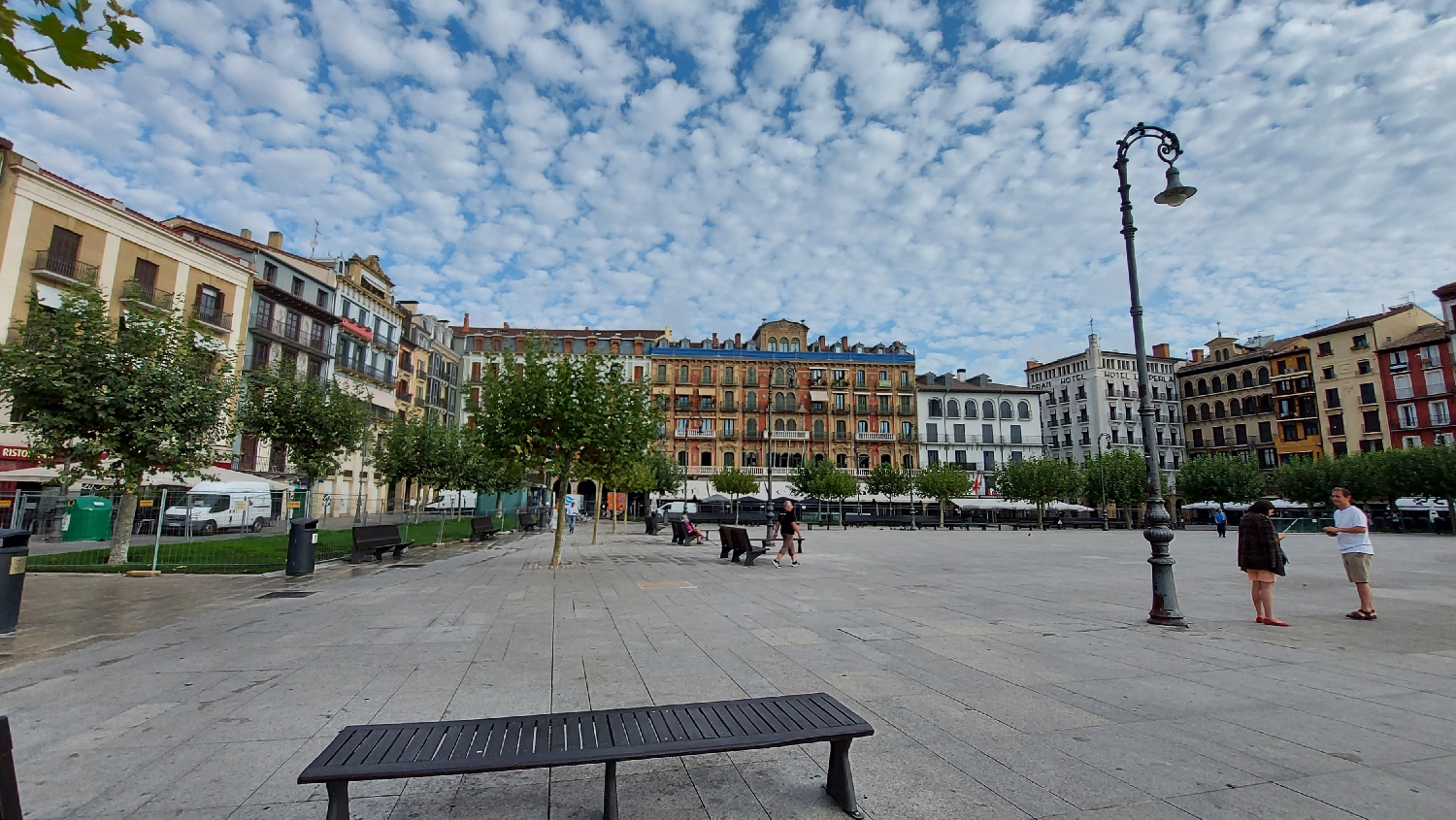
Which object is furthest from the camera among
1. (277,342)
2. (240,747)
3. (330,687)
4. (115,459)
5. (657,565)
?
(277,342)

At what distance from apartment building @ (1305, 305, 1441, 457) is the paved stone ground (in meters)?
59.9

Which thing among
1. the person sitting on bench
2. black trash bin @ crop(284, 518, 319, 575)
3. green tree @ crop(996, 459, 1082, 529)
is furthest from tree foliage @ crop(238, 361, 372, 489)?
green tree @ crop(996, 459, 1082, 529)

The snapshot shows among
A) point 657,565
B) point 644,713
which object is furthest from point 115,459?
point 644,713

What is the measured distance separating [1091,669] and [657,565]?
36.1ft

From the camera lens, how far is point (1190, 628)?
25.1 feet

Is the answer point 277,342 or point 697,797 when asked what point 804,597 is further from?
point 277,342

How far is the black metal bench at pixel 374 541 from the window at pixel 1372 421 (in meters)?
70.0

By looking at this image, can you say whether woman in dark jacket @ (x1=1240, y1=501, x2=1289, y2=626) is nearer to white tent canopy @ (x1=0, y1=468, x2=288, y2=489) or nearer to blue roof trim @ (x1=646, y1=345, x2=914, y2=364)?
white tent canopy @ (x1=0, y1=468, x2=288, y2=489)

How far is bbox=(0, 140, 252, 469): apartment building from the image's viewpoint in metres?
23.2

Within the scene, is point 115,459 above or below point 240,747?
above

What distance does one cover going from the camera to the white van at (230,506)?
71.3 ft

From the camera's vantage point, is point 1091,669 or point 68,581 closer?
point 1091,669

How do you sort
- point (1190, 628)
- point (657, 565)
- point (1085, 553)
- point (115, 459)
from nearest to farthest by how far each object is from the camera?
1. point (1190, 628)
2. point (115, 459)
3. point (657, 565)
4. point (1085, 553)

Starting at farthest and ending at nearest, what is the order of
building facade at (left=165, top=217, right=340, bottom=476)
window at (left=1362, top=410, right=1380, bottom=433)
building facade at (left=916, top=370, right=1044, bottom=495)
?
building facade at (left=916, top=370, right=1044, bottom=495) → window at (left=1362, top=410, right=1380, bottom=433) → building facade at (left=165, top=217, right=340, bottom=476)
